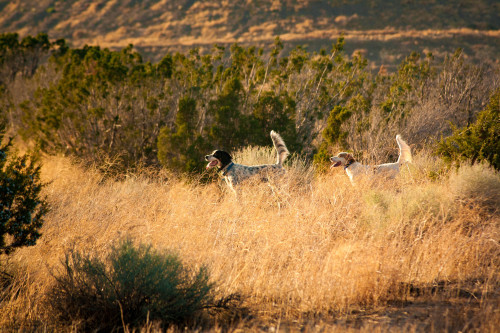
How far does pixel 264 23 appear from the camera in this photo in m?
45.1

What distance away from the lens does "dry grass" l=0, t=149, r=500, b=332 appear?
358 centimetres

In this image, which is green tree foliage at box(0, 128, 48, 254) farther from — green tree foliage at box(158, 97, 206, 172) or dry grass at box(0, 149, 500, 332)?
green tree foliage at box(158, 97, 206, 172)

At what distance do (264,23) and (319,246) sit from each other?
4375 centimetres

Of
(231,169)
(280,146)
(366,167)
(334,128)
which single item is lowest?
(366,167)

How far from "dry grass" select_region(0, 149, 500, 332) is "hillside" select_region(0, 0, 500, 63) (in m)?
31.1

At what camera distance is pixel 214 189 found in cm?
750

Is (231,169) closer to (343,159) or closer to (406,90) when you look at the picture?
(343,159)

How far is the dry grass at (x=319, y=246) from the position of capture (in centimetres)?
358

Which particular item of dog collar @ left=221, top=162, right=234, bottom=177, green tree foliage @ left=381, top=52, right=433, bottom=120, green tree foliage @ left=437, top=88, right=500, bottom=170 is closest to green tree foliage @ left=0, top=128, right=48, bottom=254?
dog collar @ left=221, top=162, right=234, bottom=177

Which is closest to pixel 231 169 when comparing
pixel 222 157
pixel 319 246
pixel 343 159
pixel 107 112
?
pixel 222 157

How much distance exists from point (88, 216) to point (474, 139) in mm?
6156

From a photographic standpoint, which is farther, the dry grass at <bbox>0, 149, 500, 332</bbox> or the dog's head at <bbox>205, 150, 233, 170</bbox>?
the dog's head at <bbox>205, 150, 233, 170</bbox>

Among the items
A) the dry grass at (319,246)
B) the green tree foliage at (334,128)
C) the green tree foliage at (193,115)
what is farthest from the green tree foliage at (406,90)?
the dry grass at (319,246)

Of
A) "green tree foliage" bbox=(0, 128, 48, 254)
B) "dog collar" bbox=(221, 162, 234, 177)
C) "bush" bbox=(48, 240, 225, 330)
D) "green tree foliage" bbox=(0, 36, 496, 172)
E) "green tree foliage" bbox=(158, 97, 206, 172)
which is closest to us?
"bush" bbox=(48, 240, 225, 330)
